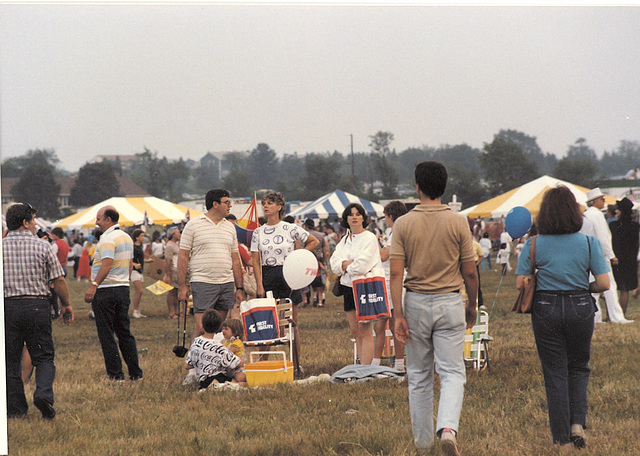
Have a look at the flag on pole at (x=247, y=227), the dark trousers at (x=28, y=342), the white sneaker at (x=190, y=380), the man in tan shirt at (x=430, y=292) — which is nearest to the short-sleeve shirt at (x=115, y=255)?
the white sneaker at (x=190, y=380)

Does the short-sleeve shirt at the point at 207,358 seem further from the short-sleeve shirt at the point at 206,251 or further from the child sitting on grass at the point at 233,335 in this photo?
the short-sleeve shirt at the point at 206,251

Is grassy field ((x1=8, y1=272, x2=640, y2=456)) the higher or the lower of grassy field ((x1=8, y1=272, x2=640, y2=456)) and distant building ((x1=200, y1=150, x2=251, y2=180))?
the lower

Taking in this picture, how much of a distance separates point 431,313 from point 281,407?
2372 millimetres

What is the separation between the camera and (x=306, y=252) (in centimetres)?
780

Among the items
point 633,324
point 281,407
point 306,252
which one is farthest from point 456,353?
point 633,324

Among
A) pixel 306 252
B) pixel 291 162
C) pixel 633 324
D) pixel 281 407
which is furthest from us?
pixel 291 162

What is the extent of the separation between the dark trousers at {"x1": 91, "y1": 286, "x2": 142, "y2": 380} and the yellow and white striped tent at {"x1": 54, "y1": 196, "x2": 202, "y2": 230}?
20766 millimetres

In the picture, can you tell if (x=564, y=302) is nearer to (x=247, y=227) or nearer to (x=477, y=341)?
(x=477, y=341)

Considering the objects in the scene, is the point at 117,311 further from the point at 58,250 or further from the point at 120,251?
the point at 58,250

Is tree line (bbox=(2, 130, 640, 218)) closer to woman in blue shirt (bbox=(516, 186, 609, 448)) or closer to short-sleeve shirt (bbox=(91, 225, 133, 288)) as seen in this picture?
short-sleeve shirt (bbox=(91, 225, 133, 288))

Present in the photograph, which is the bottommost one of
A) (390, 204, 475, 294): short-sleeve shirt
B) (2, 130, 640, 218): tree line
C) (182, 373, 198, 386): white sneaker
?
(182, 373, 198, 386): white sneaker

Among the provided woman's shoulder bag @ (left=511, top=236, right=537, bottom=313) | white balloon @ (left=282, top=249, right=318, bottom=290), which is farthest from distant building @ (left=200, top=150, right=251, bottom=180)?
woman's shoulder bag @ (left=511, top=236, right=537, bottom=313)

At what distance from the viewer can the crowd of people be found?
476cm

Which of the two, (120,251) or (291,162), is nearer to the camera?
(120,251)
